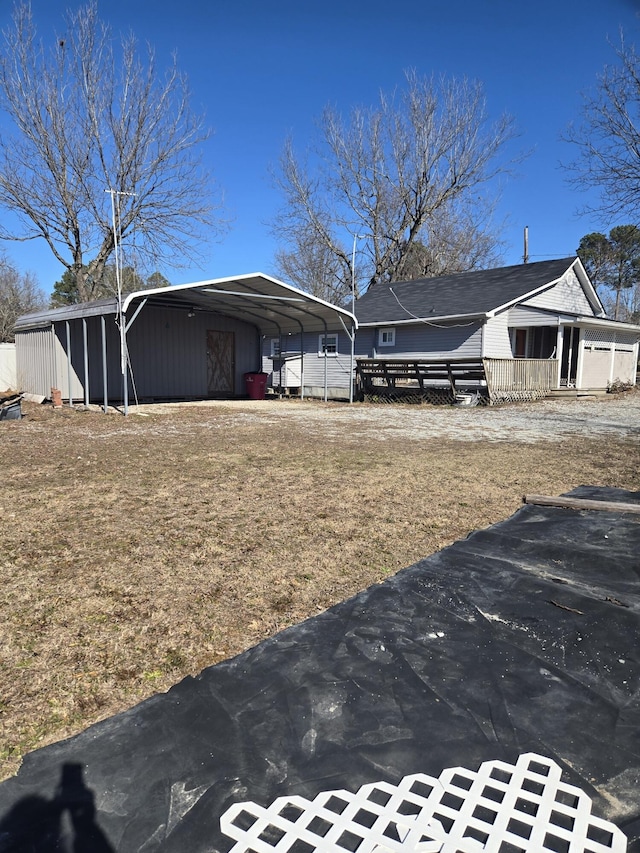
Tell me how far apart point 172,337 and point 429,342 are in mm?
8901

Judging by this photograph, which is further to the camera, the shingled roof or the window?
the window

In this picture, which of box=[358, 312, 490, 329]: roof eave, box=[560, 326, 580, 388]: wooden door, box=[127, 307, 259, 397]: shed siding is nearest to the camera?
box=[358, 312, 490, 329]: roof eave

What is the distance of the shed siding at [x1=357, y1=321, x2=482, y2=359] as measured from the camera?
17.6 meters

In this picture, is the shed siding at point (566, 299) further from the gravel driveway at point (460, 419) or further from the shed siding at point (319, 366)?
the shed siding at point (319, 366)

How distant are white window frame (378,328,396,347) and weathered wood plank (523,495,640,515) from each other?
15.5 meters

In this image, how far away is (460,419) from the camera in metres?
12.7

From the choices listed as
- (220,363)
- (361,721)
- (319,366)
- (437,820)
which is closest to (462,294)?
(319,366)

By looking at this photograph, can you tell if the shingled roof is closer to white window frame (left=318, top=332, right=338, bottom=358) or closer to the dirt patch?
white window frame (left=318, top=332, right=338, bottom=358)

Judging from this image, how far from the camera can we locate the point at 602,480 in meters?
5.96

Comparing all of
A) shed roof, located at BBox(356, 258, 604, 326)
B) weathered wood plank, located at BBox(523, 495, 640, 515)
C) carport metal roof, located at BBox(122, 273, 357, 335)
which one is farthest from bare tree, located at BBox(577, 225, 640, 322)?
weathered wood plank, located at BBox(523, 495, 640, 515)

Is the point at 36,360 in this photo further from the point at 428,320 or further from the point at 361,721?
the point at 361,721

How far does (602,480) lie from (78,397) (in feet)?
47.4

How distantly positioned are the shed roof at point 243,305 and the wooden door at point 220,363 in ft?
2.85

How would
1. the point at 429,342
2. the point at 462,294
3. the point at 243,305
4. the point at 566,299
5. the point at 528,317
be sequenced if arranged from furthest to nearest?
the point at 566,299 < the point at 462,294 < the point at 429,342 < the point at 528,317 < the point at 243,305
